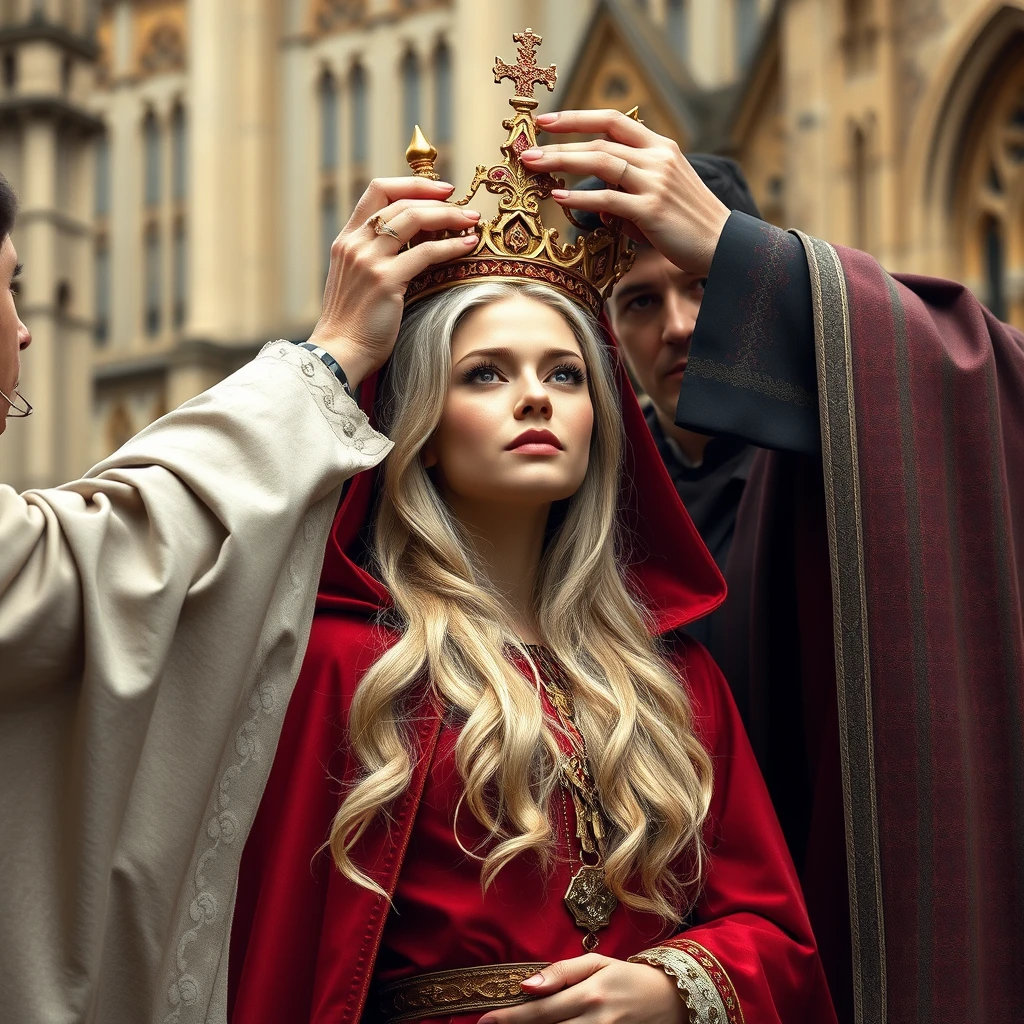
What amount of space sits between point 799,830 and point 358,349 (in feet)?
3.57

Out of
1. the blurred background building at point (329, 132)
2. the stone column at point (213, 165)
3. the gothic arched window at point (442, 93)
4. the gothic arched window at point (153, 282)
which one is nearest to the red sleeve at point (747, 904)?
the blurred background building at point (329, 132)

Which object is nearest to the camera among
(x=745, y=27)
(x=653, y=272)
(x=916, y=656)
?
(x=916, y=656)

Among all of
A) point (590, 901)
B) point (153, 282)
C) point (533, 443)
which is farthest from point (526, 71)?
point (153, 282)

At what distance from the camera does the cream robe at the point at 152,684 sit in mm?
1870

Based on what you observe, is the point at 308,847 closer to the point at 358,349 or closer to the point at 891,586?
the point at 358,349

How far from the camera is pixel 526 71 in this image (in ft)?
8.12

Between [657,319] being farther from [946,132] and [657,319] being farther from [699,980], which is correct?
[946,132]

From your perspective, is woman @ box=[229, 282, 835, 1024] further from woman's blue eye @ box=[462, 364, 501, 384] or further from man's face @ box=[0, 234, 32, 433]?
man's face @ box=[0, 234, 32, 433]

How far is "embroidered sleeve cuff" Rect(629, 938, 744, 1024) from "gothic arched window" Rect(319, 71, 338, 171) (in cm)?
1552

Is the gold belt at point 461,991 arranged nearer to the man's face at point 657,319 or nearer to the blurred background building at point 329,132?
the man's face at point 657,319

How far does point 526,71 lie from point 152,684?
113 cm

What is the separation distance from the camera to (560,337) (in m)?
2.39

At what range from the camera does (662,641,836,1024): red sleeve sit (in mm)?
2168

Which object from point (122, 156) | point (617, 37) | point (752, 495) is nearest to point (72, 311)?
point (617, 37)
